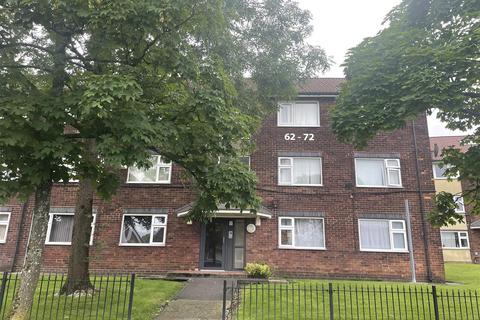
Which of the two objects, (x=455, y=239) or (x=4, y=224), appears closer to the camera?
(x=4, y=224)

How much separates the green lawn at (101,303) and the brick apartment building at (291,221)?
3.83 meters

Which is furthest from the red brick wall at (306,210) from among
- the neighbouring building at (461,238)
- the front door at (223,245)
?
the neighbouring building at (461,238)

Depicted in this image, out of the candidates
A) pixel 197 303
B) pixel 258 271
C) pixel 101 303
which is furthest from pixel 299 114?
pixel 101 303

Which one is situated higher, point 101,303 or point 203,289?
point 203,289

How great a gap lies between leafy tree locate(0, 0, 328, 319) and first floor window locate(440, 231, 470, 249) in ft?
86.2

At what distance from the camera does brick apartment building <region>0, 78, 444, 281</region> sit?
50.8 ft

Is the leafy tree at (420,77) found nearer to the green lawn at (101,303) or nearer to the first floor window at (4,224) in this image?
the green lawn at (101,303)

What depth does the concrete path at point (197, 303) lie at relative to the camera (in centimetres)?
848

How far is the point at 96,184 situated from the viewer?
25.4ft

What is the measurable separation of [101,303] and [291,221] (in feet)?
29.1

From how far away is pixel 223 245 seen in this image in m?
15.9

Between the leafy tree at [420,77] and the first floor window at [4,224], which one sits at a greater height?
the leafy tree at [420,77]

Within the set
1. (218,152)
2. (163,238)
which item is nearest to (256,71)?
(218,152)

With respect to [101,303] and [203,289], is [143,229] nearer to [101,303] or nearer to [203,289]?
[203,289]
